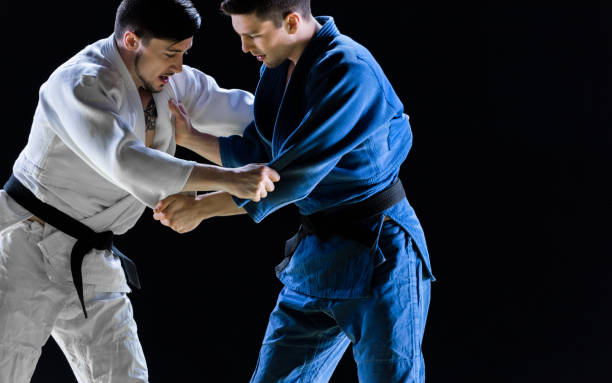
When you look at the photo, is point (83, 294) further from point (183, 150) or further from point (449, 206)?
point (449, 206)

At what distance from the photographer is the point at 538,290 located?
3.62 metres

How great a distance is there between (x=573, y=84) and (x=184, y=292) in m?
1.83

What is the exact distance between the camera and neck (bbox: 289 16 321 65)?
7.31ft

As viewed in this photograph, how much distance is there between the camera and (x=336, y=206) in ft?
7.52

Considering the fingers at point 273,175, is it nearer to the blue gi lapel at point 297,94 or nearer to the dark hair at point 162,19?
the blue gi lapel at point 297,94

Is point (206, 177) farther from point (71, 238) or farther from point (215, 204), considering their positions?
point (71, 238)

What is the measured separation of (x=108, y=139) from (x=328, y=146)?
0.54 metres

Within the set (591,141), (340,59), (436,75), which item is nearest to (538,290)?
(591,141)

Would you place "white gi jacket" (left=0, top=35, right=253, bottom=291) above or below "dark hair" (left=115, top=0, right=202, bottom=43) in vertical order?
below

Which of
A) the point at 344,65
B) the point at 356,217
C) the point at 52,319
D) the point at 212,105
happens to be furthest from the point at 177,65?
the point at 52,319

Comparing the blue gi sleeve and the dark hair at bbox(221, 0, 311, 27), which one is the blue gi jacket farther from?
the dark hair at bbox(221, 0, 311, 27)

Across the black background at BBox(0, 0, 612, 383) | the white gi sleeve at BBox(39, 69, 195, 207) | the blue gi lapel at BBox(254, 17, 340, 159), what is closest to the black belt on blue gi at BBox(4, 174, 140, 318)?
the white gi sleeve at BBox(39, 69, 195, 207)

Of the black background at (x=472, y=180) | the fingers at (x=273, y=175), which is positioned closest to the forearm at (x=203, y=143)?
the fingers at (x=273, y=175)

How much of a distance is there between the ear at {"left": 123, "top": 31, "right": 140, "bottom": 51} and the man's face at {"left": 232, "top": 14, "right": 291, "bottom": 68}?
1.01ft
